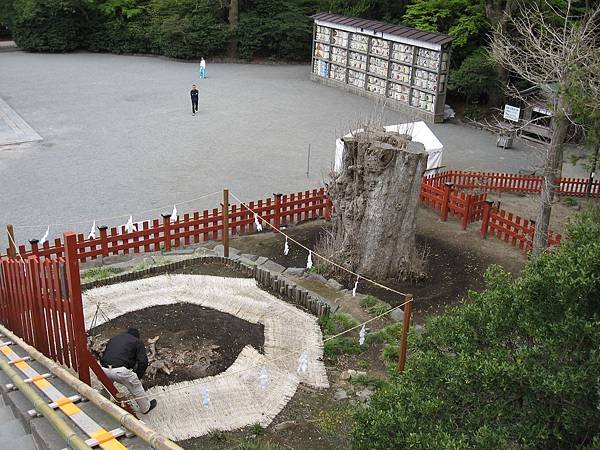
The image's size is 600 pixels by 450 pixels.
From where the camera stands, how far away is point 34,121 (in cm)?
2280

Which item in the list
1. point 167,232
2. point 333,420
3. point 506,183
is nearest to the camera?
point 333,420

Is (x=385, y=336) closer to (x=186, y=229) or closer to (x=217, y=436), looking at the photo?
(x=217, y=436)

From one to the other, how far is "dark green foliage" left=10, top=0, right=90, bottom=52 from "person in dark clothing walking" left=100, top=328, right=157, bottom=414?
33.2 metres

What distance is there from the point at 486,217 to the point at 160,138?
38.1 ft

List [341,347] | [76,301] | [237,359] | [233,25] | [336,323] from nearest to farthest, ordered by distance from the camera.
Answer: [76,301], [237,359], [341,347], [336,323], [233,25]

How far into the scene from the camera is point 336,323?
9898 mm

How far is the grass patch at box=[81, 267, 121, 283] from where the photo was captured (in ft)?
35.4

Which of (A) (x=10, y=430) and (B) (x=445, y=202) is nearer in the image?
(A) (x=10, y=430)

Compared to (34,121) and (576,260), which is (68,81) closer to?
(34,121)

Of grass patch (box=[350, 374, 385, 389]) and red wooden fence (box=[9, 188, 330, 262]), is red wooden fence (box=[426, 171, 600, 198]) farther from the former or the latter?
grass patch (box=[350, 374, 385, 389])

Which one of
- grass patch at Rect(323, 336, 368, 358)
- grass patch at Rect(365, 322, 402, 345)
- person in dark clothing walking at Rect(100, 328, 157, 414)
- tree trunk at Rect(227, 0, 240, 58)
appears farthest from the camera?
tree trunk at Rect(227, 0, 240, 58)

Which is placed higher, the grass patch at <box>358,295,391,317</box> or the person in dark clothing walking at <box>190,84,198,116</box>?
the person in dark clothing walking at <box>190,84,198,116</box>

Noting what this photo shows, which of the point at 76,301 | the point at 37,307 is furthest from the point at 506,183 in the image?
the point at 76,301

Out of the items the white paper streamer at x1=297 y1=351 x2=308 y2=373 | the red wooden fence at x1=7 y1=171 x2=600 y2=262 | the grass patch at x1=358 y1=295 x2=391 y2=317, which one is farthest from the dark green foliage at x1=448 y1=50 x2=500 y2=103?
the white paper streamer at x1=297 y1=351 x2=308 y2=373
